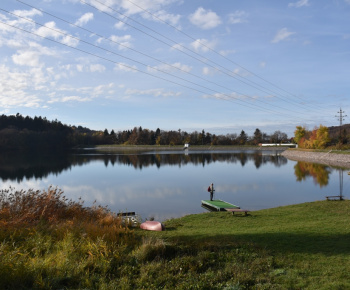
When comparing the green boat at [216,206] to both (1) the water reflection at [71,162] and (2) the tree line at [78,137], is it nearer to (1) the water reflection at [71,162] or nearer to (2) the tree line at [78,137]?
(1) the water reflection at [71,162]

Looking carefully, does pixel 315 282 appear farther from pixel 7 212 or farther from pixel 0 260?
pixel 7 212

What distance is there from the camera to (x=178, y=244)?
288 inches

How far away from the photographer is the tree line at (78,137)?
390ft

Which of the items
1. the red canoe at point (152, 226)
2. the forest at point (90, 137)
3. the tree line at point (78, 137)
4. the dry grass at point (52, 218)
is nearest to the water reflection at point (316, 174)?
the red canoe at point (152, 226)

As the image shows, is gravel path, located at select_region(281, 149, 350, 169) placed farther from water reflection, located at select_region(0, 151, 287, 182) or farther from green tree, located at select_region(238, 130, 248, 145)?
green tree, located at select_region(238, 130, 248, 145)

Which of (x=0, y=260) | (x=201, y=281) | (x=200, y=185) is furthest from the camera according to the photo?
(x=200, y=185)

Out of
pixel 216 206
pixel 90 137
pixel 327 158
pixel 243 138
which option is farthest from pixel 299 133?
pixel 90 137

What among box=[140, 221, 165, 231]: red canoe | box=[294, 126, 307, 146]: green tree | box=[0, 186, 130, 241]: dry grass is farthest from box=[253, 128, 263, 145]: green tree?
box=[0, 186, 130, 241]: dry grass

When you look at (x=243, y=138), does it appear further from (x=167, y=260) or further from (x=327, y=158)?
(x=167, y=260)

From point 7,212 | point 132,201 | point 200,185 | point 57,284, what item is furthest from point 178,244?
point 200,185

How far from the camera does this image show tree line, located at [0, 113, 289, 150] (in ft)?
390

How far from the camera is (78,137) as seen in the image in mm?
142500

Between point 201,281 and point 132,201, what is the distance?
17795mm

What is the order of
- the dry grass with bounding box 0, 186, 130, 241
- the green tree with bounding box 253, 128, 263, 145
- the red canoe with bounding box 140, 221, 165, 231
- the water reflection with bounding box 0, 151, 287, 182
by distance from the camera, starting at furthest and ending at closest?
the green tree with bounding box 253, 128, 263, 145
the water reflection with bounding box 0, 151, 287, 182
the red canoe with bounding box 140, 221, 165, 231
the dry grass with bounding box 0, 186, 130, 241
